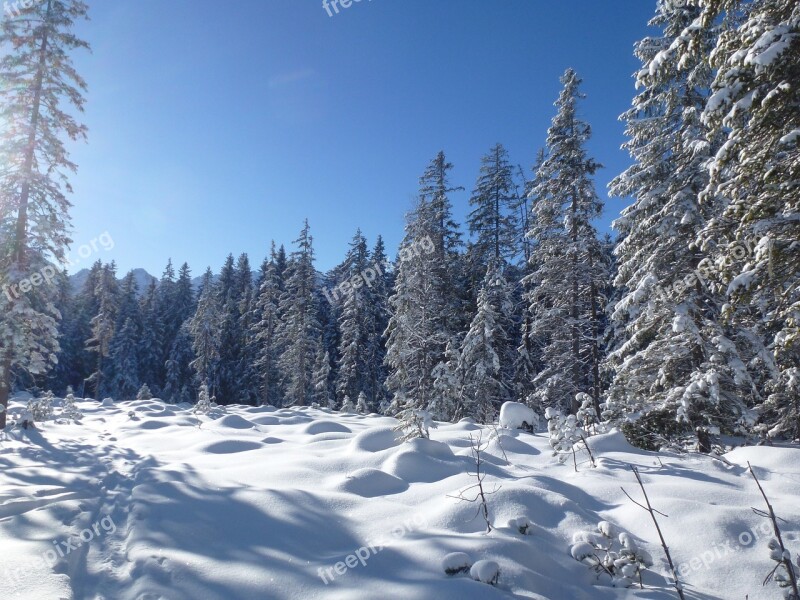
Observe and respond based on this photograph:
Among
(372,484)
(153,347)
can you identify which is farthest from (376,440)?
(153,347)

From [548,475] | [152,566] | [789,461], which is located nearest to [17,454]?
[152,566]

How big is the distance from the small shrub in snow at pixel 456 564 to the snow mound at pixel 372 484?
102 inches

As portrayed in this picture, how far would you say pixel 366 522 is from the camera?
5758mm

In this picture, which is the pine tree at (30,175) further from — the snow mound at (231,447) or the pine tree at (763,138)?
the pine tree at (763,138)

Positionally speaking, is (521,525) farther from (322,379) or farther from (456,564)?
(322,379)

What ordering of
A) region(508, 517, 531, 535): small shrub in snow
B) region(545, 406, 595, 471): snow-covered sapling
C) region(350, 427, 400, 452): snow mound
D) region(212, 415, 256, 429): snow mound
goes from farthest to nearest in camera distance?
region(212, 415, 256, 429): snow mound
region(350, 427, 400, 452): snow mound
region(545, 406, 595, 471): snow-covered sapling
region(508, 517, 531, 535): small shrub in snow

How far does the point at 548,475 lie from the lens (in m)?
7.86

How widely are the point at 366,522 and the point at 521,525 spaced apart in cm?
199

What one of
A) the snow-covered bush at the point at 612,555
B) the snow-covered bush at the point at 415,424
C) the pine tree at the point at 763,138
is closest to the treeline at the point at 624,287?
the pine tree at the point at 763,138

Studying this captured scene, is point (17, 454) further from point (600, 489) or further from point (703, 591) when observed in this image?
point (703, 591)

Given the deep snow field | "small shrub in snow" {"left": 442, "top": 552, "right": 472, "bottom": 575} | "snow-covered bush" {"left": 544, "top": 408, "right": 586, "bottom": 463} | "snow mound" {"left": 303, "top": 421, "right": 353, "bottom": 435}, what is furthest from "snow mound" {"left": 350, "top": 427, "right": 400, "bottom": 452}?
"small shrub in snow" {"left": 442, "top": 552, "right": 472, "bottom": 575}

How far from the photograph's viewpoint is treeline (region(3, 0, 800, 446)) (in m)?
6.13

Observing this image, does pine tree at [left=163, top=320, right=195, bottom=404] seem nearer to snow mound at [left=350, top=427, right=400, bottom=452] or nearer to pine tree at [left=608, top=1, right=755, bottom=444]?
snow mound at [left=350, top=427, right=400, bottom=452]

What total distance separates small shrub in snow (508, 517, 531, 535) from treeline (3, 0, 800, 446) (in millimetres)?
4533
